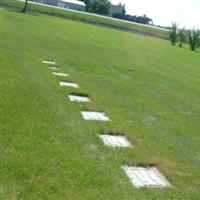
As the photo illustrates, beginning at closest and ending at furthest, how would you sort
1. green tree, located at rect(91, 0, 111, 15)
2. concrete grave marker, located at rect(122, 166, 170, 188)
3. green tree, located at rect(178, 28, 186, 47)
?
concrete grave marker, located at rect(122, 166, 170, 188) → green tree, located at rect(178, 28, 186, 47) → green tree, located at rect(91, 0, 111, 15)

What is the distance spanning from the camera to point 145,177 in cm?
475

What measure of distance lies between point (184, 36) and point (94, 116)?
4193cm

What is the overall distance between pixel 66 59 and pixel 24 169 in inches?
384

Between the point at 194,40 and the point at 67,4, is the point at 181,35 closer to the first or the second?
the point at 194,40

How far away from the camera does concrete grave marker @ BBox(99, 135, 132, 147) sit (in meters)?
5.75

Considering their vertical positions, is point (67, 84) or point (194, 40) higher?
point (67, 84)

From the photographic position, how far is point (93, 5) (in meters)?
102

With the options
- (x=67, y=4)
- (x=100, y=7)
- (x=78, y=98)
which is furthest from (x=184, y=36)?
(x=100, y=7)

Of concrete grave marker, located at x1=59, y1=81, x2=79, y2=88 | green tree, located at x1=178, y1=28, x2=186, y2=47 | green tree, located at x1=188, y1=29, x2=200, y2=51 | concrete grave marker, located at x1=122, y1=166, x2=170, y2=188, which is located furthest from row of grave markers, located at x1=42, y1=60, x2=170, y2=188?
green tree, located at x1=178, y1=28, x2=186, y2=47

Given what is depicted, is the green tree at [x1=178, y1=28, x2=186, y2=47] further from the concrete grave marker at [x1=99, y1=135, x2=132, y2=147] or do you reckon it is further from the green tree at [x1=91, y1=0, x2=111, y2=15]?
the green tree at [x1=91, y1=0, x2=111, y2=15]

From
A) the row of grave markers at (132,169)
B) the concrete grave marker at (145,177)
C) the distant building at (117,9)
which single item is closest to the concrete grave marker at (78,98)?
the row of grave markers at (132,169)

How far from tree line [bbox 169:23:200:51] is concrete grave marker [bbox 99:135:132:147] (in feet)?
124

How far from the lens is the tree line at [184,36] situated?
4294 centimetres

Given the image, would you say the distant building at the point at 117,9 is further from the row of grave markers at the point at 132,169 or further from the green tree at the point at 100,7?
the row of grave markers at the point at 132,169
